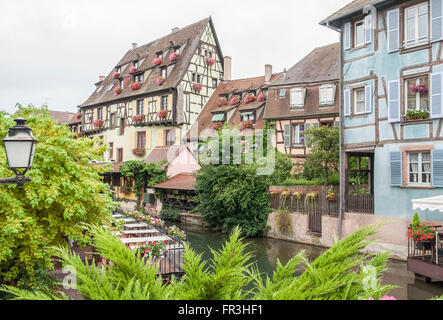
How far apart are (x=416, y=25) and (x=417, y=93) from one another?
2.37 m

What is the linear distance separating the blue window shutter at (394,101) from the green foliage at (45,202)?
10663 mm

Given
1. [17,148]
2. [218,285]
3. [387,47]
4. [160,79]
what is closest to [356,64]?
[387,47]

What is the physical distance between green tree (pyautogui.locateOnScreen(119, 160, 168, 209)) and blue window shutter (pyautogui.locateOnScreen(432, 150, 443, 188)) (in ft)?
61.7

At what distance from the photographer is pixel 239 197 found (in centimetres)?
1878

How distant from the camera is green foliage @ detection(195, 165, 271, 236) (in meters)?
18.8

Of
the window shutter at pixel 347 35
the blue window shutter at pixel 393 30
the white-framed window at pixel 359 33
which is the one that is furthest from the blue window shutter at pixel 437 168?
the window shutter at pixel 347 35

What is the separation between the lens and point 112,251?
148 centimetres

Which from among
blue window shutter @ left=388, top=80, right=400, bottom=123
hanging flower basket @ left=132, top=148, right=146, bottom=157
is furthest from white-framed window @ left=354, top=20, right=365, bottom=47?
hanging flower basket @ left=132, top=148, right=146, bottom=157

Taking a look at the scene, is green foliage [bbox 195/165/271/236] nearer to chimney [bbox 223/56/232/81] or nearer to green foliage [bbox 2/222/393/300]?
chimney [bbox 223/56/232/81]

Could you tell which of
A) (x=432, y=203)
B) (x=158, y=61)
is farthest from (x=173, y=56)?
(x=432, y=203)
